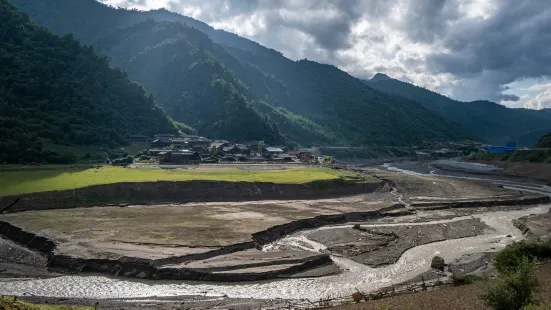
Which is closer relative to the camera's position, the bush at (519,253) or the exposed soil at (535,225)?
the bush at (519,253)

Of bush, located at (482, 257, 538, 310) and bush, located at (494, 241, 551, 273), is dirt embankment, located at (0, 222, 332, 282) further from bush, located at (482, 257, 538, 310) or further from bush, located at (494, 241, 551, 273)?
bush, located at (482, 257, 538, 310)

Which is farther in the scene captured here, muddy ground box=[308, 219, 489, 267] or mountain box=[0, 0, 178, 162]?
mountain box=[0, 0, 178, 162]

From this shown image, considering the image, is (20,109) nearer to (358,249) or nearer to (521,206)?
(358,249)

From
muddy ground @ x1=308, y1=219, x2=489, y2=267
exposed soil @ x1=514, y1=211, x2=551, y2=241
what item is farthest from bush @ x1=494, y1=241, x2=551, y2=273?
exposed soil @ x1=514, y1=211, x2=551, y2=241

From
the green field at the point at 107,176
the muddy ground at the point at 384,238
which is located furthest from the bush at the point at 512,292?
the green field at the point at 107,176

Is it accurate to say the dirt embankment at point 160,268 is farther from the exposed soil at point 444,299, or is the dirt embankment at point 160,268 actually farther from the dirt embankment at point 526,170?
the dirt embankment at point 526,170

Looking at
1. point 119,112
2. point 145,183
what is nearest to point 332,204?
point 145,183

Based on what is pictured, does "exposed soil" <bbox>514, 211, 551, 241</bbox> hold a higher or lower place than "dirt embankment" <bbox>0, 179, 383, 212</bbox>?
lower
